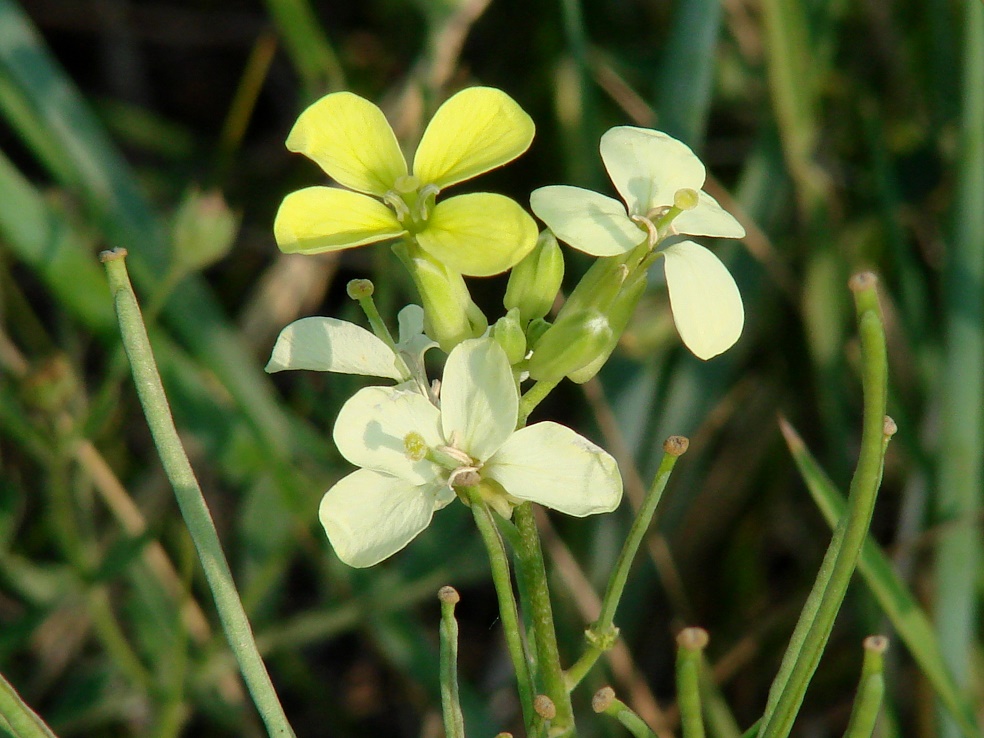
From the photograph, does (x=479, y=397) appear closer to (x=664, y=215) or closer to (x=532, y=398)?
(x=532, y=398)

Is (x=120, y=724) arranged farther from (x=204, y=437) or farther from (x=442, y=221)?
(x=442, y=221)

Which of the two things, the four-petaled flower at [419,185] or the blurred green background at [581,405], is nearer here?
the four-petaled flower at [419,185]

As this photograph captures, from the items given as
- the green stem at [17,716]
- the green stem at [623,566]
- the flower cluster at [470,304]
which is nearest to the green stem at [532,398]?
the flower cluster at [470,304]

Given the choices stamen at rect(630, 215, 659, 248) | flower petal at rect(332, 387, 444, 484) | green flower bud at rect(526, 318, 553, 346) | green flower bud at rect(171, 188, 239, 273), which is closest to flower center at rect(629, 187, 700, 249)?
stamen at rect(630, 215, 659, 248)

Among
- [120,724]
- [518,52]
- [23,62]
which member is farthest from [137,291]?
[518,52]

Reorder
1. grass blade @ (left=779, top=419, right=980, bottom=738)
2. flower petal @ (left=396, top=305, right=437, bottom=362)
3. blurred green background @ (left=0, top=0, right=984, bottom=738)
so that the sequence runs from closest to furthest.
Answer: flower petal @ (left=396, top=305, right=437, bottom=362) → grass blade @ (left=779, top=419, right=980, bottom=738) → blurred green background @ (left=0, top=0, right=984, bottom=738)

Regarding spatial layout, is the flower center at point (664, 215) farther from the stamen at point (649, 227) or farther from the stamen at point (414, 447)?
the stamen at point (414, 447)

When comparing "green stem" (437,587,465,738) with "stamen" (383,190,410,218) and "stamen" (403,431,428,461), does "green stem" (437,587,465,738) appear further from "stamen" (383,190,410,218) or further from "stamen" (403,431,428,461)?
"stamen" (383,190,410,218)
